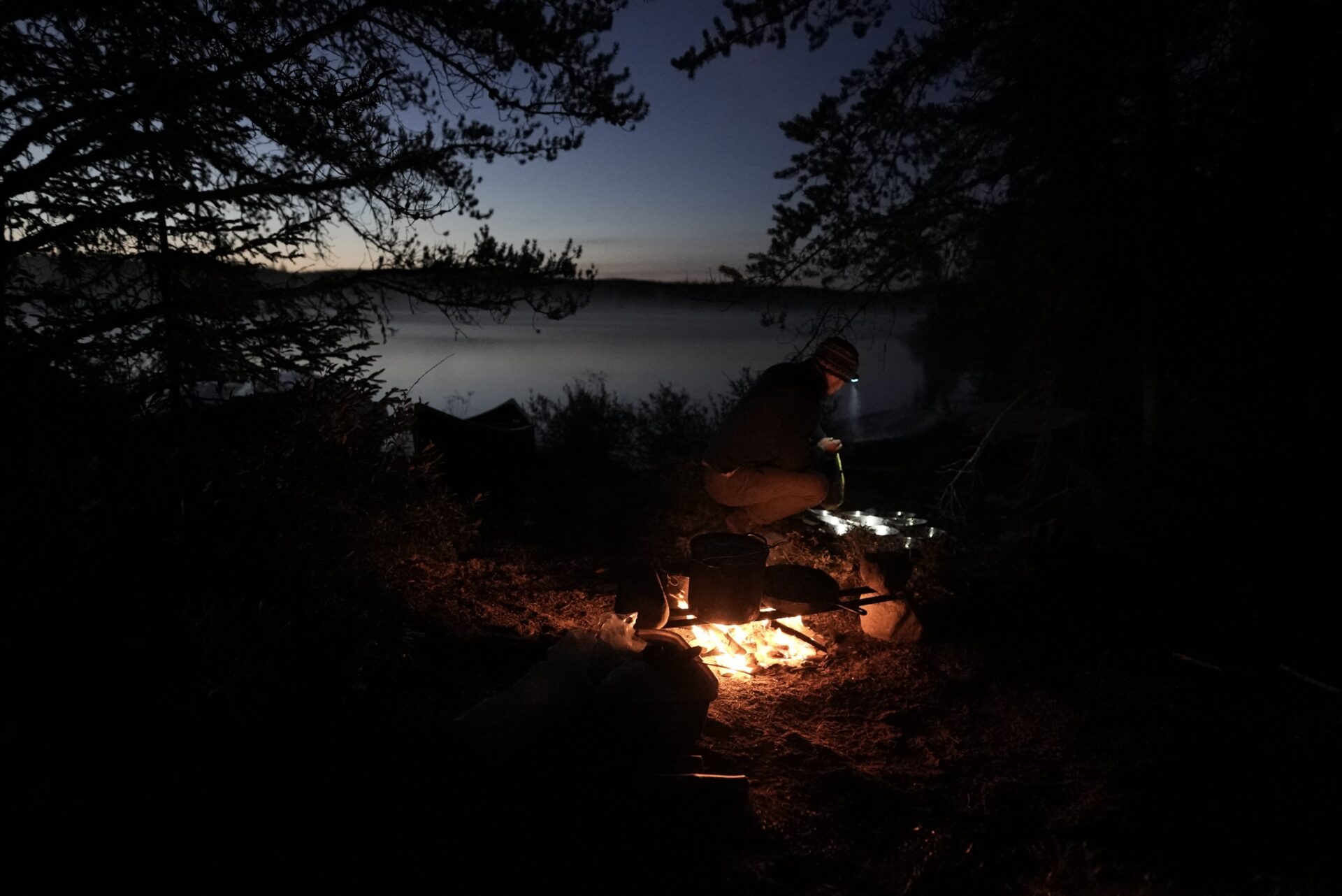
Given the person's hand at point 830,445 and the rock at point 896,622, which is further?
the person's hand at point 830,445

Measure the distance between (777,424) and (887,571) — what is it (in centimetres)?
151


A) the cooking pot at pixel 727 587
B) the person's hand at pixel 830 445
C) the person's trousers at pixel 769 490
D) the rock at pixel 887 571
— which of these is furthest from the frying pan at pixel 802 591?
the person's hand at pixel 830 445

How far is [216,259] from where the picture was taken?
505 cm

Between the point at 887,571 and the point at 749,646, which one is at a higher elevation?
the point at 887,571

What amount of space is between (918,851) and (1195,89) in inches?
252

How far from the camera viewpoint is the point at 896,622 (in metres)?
4.73

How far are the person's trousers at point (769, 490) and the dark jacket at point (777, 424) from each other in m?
0.07

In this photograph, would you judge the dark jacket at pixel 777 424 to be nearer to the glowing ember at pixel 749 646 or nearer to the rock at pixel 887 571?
the rock at pixel 887 571

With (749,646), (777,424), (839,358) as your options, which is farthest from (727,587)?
Answer: (839,358)

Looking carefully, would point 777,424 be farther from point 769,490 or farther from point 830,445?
point 769,490

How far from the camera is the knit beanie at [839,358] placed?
5.52m

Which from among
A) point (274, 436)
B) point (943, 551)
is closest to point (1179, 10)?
point (943, 551)

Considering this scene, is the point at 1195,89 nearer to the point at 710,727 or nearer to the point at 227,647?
the point at 710,727

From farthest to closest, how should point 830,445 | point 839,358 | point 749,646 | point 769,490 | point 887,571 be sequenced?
point 769,490
point 830,445
point 839,358
point 887,571
point 749,646
